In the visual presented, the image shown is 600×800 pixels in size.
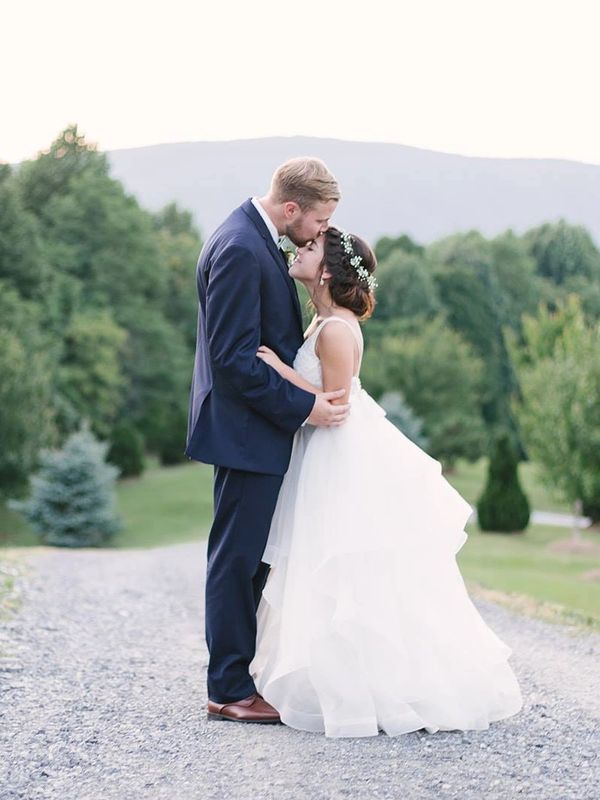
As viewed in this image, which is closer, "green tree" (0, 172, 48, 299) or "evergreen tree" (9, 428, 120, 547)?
"evergreen tree" (9, 428, 120, 547)

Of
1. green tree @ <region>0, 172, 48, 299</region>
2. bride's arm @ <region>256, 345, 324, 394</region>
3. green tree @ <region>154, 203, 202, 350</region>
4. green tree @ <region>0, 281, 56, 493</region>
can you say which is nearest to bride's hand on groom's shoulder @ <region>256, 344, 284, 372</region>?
bride's arm @ <region>256, 345, 324, 394</region>

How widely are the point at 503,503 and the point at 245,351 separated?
85.3 ft

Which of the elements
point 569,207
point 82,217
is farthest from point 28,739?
point 569,207

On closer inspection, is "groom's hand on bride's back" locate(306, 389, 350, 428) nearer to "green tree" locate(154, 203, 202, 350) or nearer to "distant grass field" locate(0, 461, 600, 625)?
"distant grass field" locate(0, 461, 600, 625)

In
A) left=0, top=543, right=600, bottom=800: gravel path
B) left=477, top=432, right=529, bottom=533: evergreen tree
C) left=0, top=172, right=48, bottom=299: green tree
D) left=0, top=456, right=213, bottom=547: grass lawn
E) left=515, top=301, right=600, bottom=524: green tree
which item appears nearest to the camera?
left=0, top=543, right=600, bottom=800: gravel path

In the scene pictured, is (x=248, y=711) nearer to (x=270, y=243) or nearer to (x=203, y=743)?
(x=203, y=743)

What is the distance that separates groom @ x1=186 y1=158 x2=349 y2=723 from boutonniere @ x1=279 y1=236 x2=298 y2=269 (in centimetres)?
3

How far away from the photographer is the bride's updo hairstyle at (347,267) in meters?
5.10

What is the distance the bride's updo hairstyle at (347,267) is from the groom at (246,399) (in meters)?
0.12

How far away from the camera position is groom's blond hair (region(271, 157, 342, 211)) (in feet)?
15.9

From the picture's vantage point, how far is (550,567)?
70.9 ft


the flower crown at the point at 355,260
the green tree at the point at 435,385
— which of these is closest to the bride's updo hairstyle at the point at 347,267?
the flower crown at the point at 355,260

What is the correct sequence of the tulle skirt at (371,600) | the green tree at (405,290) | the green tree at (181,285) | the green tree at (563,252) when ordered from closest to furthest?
the tulle skirt at (371,600)
the green tree at (181,285)
the green tree at (405,290)
the green tree at (563,252)

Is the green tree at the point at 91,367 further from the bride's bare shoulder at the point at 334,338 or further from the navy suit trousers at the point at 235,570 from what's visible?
the bride's bare shoulder at the point at 334,338
